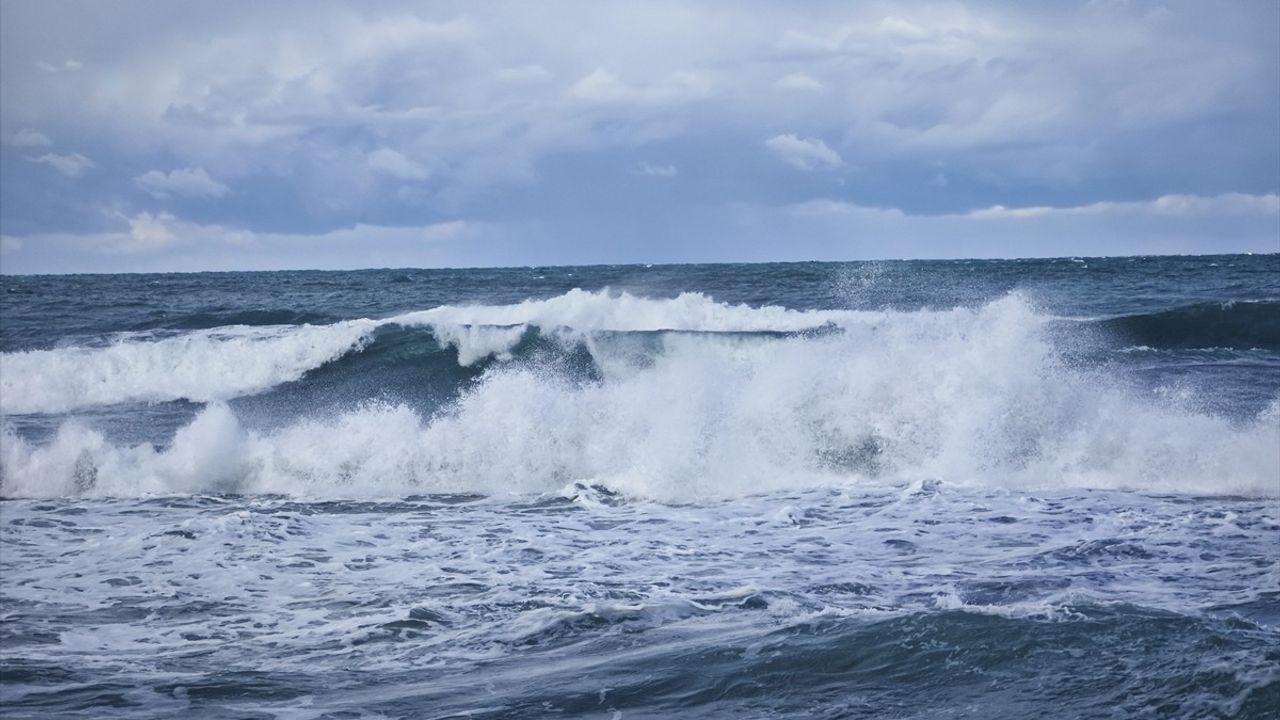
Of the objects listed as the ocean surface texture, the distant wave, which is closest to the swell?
the ocean surface texture

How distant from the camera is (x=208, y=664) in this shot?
20.8ft

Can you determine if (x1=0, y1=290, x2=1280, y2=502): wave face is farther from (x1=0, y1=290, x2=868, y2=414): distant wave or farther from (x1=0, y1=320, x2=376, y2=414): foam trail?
(x1=0, y1=290, x2=868, y2=414): distant wave

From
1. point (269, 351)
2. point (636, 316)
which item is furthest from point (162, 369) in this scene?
point (636, 316)

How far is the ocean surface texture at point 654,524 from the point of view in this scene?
5812mm

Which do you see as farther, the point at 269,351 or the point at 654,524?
the point at 269,351

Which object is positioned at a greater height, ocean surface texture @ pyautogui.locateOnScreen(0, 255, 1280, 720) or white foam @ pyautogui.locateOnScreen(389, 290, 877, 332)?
white foam @ pyautogui.locateOnScreen(389, 290, 877, 332)

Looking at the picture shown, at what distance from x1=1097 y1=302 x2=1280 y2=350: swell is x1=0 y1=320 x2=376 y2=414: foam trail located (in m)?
15.3

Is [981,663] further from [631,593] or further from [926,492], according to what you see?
[926,492]

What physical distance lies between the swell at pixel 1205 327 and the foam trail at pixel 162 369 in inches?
602

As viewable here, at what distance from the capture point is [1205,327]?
2152cm

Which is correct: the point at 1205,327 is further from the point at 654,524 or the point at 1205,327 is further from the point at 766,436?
the point at 654,524

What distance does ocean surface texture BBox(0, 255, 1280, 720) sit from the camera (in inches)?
229

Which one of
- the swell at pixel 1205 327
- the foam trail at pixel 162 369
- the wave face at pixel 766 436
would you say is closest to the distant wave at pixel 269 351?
the foam trail at pixel 162 369

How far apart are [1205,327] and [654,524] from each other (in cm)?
1608
